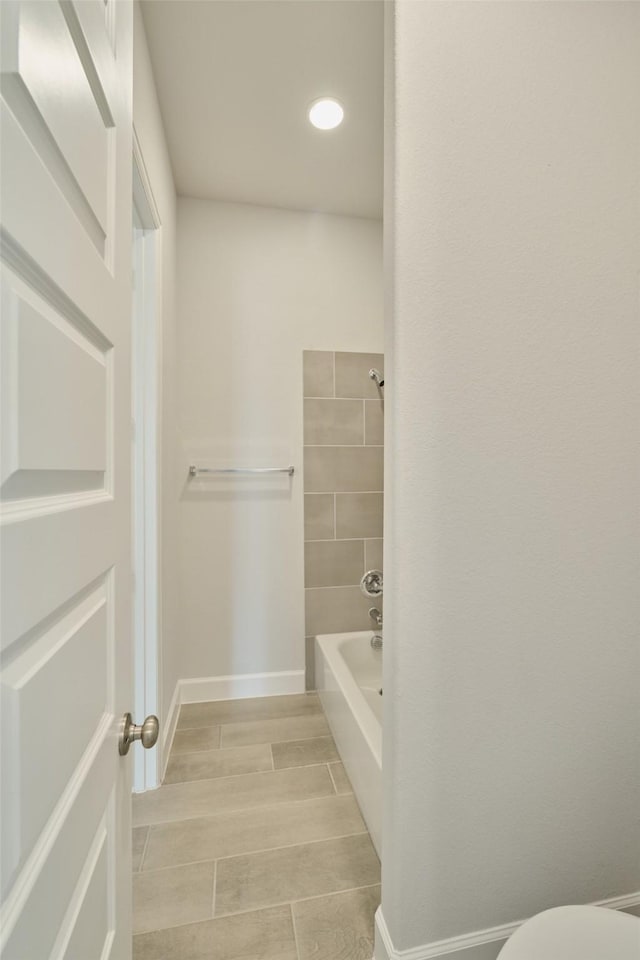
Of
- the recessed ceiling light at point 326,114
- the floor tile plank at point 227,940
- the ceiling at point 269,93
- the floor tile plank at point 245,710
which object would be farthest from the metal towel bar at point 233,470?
the floor tile plank at point 227,940

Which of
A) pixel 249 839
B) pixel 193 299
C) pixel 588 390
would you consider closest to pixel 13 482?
pixel 588 390

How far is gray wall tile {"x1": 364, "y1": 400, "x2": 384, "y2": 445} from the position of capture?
2361 mm

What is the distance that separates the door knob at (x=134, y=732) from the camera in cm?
63

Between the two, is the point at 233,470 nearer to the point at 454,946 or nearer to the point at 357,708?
the point at 357,708

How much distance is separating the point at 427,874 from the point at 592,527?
0.91m

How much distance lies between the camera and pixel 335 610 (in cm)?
233

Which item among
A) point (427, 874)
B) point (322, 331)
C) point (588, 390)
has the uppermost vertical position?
point (322, 331)

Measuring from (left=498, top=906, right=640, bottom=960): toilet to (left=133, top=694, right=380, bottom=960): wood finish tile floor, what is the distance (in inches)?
19.9

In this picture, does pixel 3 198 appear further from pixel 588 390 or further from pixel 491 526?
pixel 588 390

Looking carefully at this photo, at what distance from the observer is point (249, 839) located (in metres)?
1.33

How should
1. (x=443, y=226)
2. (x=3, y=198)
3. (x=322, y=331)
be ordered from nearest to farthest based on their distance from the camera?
(x=3, y=198)
(x=443, y=226)
(x=322, y=331)

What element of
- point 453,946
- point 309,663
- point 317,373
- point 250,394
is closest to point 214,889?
point 453,946

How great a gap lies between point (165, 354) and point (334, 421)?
0.97 m

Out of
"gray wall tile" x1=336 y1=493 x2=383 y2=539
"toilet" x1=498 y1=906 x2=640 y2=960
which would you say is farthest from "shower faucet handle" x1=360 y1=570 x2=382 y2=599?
"toilet" x1=498 y1=906 x2=640 y2=960
